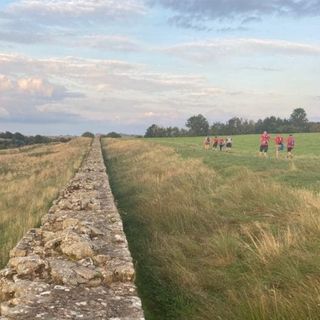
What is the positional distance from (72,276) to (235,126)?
109962mm

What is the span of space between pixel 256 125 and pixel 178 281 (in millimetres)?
106428

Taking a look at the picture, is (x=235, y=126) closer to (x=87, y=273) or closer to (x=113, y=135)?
(x=113, y=135)

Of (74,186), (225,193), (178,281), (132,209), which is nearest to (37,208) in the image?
(74,186)

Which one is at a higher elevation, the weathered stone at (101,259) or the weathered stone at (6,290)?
the weathered stone at (101,259)

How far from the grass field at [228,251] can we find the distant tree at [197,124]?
340 ft

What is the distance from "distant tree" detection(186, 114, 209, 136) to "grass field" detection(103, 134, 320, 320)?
340ft

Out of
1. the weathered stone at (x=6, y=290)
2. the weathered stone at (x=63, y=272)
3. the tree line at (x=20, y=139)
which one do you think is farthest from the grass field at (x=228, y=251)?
the tree line at (x=20, y=139)

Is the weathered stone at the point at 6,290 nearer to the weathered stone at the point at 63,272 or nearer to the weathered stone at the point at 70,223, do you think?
the weathered stone at the point at 63,272

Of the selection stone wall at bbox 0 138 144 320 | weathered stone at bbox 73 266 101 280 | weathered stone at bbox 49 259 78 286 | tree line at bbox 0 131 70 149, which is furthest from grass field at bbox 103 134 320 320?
tree line at bbox 0 131 70 149

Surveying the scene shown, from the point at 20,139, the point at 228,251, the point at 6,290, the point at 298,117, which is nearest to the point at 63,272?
the point at 6,290

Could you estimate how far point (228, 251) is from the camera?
7359 millimetres

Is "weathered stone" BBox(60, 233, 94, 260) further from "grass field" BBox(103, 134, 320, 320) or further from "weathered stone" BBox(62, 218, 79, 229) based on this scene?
"weathered stone" BBox(62, 218, 79, 229)

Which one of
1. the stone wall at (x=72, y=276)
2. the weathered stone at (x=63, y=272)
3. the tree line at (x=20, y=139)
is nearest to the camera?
the stone wall at (x=72, y=276)

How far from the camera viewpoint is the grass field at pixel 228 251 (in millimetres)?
5477
